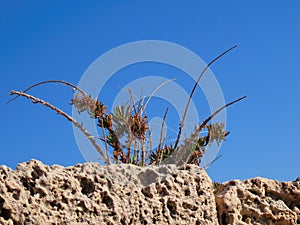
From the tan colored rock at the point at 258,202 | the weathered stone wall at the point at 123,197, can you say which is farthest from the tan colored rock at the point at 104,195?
the tan colored rock at the point at 258,202

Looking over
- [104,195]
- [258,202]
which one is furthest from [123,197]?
[258,202]

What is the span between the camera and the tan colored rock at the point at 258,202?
3.21m

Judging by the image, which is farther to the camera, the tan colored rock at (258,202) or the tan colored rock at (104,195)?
the tan colored rock at (258,202)

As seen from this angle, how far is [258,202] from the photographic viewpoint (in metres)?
3.38

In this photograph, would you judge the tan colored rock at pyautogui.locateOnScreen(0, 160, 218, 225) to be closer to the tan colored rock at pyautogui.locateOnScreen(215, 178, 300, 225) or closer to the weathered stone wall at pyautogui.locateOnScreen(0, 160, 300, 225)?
the weathered stone wall at pyautogui.locateOnScreen(0, 160, 300, 225)

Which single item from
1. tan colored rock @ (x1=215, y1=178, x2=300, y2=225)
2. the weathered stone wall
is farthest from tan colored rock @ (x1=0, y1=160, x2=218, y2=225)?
tan colored rock @ (x1=215, y1=178, x2=300, y2=225)

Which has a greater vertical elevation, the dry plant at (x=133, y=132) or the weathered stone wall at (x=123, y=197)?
the dry plant at (x=133, y=132)

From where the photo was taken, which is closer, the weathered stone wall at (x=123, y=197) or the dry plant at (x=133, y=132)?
the weathered stone wall at (x=123, y=197)

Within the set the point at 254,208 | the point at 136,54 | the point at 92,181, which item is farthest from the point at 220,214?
the point at 136,54

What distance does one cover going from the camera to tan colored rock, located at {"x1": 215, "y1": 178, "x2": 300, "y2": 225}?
10.5ft

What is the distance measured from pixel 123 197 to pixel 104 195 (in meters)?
0.11

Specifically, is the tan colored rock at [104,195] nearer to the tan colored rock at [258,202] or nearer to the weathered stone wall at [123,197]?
the weathered stone wall at [123,197]

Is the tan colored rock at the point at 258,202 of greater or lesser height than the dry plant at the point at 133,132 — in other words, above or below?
below

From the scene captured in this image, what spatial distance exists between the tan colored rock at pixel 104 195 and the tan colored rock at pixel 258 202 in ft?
0.62
